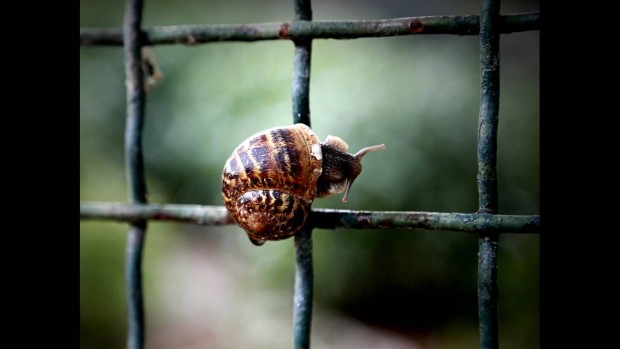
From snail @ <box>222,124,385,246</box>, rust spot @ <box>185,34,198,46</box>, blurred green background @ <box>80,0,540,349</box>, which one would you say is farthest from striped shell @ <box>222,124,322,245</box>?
→ blurred green background @ <box>80,0,540,349</box>

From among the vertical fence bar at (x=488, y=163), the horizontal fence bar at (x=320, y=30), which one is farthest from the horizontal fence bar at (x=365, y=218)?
the horizontal fence bar at (x=320, y=30)

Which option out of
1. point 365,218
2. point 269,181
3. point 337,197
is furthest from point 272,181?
point 337,197

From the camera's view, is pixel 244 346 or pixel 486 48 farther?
pixel 244 346

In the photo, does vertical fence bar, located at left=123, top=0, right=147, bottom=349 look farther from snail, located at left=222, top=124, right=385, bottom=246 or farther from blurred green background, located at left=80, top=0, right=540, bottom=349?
blurred green background, located at left=80, top=0, right=540, bottom=349

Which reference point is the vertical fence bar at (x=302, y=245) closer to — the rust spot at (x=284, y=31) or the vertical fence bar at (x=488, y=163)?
the rust spot at (x=284, y=31)
